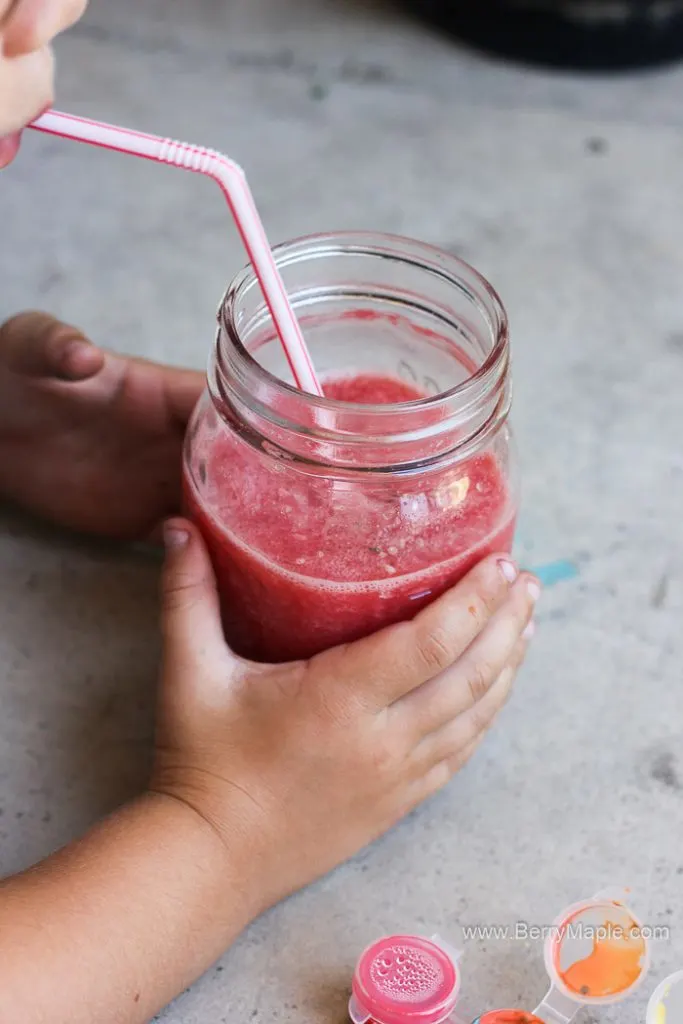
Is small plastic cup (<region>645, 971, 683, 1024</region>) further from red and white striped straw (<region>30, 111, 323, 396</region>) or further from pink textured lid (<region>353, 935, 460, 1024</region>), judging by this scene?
red and white striped straw (<region>30, 111, 323, 396</region>)

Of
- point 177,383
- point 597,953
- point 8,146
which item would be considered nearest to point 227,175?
point 8,146

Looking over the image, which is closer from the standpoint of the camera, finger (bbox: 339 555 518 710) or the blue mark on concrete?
finger (bbox: 339 555 518 710)

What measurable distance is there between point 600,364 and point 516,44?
1.88 ft

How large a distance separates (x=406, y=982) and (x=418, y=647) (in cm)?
17

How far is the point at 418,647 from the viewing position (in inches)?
24.8

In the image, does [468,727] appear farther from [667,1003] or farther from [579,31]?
[579,31]

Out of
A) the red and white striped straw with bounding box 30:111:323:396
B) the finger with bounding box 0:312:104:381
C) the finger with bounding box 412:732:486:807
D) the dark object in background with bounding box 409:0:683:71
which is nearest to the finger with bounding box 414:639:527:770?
the finger with bounding box 412:732:486:807

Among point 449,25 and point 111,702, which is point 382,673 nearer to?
point 111,702

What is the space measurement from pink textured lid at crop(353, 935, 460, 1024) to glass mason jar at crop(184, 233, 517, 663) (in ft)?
0.55

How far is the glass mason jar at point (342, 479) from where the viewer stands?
0.62m

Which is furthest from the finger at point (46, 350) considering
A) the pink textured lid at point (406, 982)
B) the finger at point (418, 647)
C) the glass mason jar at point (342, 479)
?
the pink textured lid at point (406, 982)

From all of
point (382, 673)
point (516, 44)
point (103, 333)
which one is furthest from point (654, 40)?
point (382, 673)

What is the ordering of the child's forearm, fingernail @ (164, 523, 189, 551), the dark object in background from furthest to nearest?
the dark object in background
fingernail @ (164, 523, 189, 551)
the child's forearm

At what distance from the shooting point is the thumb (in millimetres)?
653
